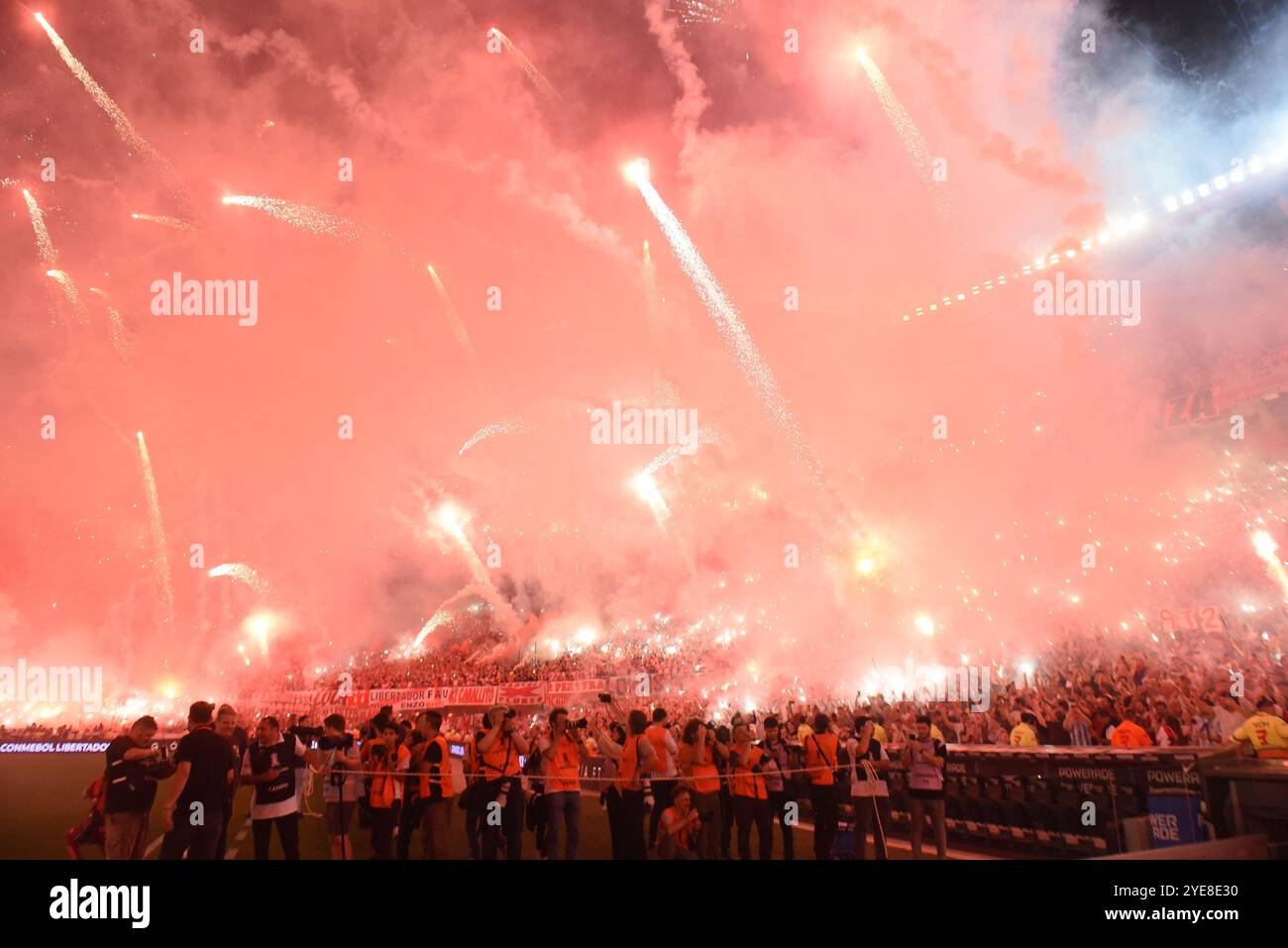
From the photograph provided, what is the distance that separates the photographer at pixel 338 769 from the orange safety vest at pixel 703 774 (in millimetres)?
4218

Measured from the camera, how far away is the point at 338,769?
9438 millimetres

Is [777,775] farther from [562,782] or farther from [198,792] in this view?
[198,792]

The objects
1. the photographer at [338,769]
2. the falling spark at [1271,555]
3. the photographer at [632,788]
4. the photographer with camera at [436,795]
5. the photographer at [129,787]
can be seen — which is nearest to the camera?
the photographer at [129,787]

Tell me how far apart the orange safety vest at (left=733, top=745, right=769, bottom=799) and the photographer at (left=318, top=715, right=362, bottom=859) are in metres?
4.75

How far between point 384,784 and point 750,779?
4.39m

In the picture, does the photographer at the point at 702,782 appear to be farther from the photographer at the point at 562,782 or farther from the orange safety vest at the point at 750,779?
the photographer at the point at 562,782

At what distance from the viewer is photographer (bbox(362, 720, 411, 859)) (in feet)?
29.3

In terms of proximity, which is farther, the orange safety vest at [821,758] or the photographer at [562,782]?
the orange safety vest at [821,758]

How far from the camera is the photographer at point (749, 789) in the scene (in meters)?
8.66

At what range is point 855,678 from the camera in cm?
2736

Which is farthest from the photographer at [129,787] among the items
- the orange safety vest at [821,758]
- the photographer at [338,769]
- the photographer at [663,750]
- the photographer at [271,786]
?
the orange safety vest at [821,758]
